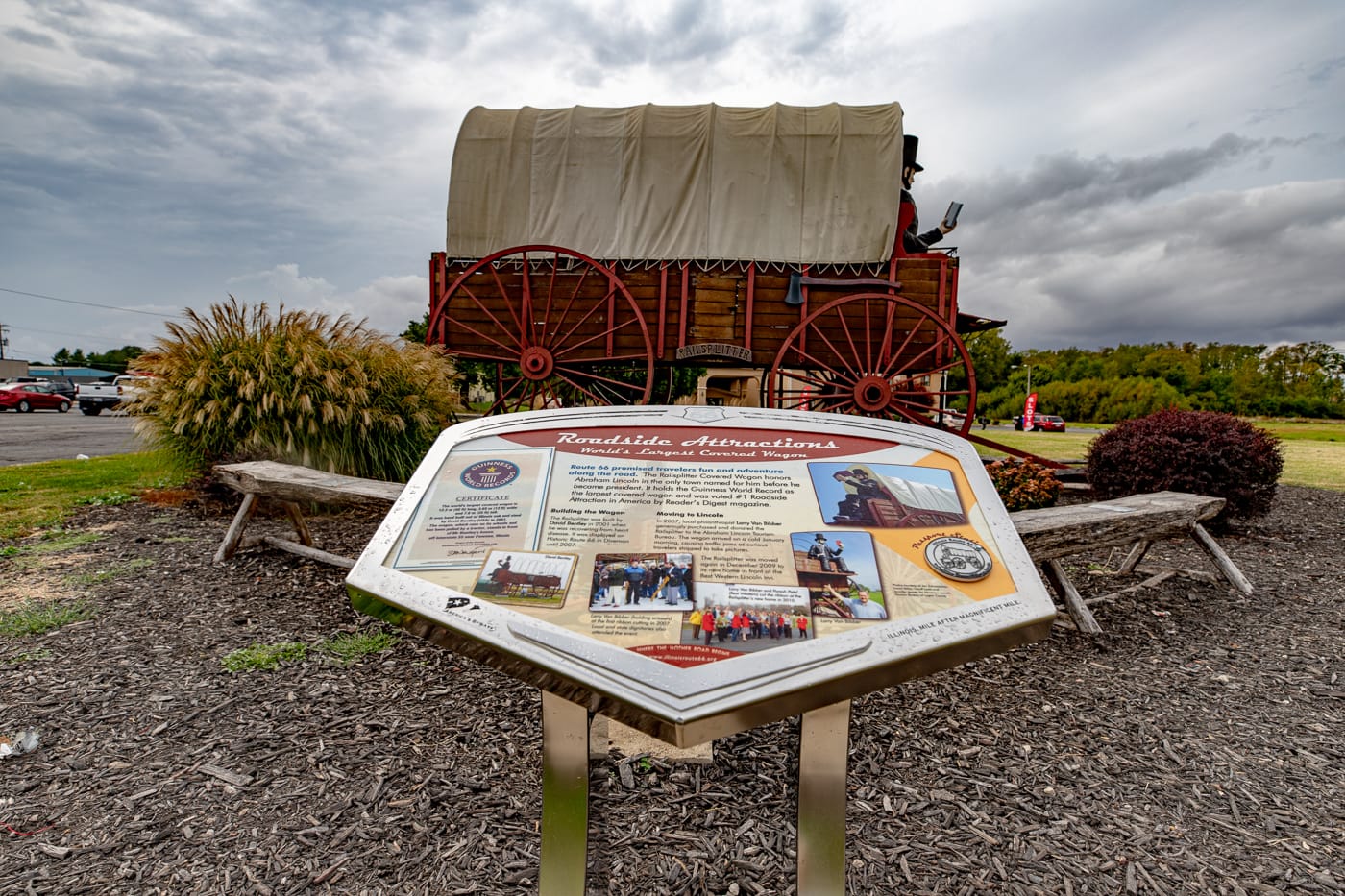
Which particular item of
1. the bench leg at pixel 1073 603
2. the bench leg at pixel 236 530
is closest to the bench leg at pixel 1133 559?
the bench leg at pixel 1073 603

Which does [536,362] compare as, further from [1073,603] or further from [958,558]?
[958,558]

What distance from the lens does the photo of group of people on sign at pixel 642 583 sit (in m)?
1.41

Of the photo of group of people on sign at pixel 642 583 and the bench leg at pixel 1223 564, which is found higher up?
the photo of group of people on sign at pixel 642 583

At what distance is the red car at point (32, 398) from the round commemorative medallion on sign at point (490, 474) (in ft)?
108

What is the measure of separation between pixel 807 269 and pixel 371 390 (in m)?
4.00

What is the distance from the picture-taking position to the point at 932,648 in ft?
4.33

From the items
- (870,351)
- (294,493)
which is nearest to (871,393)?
(870,351)

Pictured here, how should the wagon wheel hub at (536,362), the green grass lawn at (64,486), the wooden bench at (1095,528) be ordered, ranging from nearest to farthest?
the wooden bench at (1095,528) < the green grass lawn at (64,486) < the wagon wheel hub at (536,362)

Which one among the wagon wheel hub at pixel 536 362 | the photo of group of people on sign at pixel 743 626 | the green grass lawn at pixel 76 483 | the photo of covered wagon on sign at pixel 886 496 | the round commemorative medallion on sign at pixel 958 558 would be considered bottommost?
the green grass lawn at pixel 76 483

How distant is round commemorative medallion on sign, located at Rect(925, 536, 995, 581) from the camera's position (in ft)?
4.98

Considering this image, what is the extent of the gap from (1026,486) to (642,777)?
17.8 ft

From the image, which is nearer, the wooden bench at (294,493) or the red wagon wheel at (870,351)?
the wooden bench at (294,493)

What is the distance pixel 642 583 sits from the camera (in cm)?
146

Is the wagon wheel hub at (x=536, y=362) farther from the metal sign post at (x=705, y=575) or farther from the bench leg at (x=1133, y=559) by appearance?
the bench leg at (x=1133, y=559)
